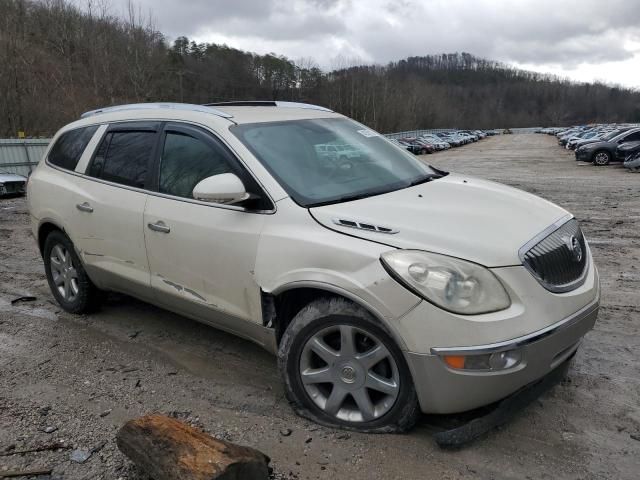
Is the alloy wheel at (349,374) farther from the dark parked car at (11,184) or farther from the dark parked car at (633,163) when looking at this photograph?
the dark parked car at (633,163)

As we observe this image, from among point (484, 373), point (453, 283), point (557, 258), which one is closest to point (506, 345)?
point (484, 373)

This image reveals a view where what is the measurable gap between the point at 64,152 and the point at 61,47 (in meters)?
56.2

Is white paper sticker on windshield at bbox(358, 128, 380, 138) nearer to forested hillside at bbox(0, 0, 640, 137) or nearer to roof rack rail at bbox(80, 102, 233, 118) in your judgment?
roof rack rail at bbox(80, 102, 233, 118)

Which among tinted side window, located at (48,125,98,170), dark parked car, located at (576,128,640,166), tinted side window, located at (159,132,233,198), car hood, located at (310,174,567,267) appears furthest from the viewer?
dark parked car, located at (576,128,640,166)

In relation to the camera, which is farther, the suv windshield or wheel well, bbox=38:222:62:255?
wheel well, bbox=38:222:62:255

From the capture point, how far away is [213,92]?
3169 inches

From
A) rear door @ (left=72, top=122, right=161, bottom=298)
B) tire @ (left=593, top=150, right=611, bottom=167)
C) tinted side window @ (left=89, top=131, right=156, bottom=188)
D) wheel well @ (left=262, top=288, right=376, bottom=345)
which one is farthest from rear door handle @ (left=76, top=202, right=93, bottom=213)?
tire @ (left=593, top=150, right=611, bottom=167)

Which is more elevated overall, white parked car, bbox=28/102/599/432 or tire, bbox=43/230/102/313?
white parked car, bbox=28/102/599/432

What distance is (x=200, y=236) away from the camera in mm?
3287

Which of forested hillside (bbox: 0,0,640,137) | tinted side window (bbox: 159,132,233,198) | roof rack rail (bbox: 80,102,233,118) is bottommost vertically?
tinted side window (bbox: 159,132,233,198)

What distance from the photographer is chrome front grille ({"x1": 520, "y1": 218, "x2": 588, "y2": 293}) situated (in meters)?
2.62

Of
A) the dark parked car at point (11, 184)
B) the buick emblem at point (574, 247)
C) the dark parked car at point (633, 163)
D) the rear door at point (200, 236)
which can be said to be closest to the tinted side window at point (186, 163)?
the rear door at point (200, 236)

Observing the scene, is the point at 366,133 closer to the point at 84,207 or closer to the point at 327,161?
the point at 327,161

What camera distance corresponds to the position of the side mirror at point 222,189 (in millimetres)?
2979
